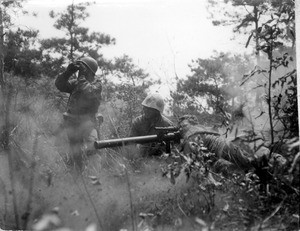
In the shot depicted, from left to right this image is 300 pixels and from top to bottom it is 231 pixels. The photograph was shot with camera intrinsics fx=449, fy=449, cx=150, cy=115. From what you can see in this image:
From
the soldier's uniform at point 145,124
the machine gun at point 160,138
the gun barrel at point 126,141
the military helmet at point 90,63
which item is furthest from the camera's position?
the military helmet at point 90,63

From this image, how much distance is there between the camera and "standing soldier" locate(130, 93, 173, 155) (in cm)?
486

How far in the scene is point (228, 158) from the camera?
414 cm

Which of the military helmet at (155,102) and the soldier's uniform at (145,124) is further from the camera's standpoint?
the military helmet at (155,102)

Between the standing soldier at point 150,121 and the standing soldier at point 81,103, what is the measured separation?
55cm

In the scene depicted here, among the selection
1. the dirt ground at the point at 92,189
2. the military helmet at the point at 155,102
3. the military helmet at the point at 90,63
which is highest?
the military helmet at the point at 90,63

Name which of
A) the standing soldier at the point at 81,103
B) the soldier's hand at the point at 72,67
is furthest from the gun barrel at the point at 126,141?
the soldier's hand at the point at 72,67

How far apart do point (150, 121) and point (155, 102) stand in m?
0.35

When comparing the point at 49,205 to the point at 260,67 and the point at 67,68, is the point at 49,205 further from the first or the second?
the point at 260,67

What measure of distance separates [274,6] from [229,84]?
2.76 feet

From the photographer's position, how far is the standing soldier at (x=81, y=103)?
5.29 metres

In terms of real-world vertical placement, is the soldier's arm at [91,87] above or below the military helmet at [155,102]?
above

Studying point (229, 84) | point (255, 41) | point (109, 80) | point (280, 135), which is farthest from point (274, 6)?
point (109, 80)

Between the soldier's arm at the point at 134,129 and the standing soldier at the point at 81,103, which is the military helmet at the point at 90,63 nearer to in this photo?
the standing soldier at the point at 81,103

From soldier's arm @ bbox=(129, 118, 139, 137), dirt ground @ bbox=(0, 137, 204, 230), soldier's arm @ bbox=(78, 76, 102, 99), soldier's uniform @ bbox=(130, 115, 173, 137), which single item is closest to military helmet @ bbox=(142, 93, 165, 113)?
soldier's uniform @ bbox=(130, 115, 173, 137)
